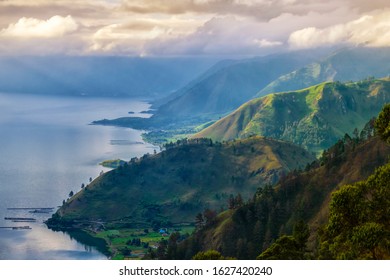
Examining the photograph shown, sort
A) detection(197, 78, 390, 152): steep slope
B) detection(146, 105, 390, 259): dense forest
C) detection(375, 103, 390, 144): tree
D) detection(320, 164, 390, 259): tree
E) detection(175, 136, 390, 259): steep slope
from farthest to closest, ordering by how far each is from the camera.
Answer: detection(197, 78, 390, 152): steep slope < detection(175, 136, 390, 259): steep slope < detection(146, 105, 390, 259): dense forest < detection(375, 103, 390, 144): tree < detection(320, 164, 390, 259): tree

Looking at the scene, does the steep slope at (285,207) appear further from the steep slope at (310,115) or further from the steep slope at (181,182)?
the steep slope at (310,115)

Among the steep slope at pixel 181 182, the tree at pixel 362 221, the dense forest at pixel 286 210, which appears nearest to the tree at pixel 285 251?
the tree at pixel 362 221

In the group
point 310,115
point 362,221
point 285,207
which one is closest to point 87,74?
point 310,115

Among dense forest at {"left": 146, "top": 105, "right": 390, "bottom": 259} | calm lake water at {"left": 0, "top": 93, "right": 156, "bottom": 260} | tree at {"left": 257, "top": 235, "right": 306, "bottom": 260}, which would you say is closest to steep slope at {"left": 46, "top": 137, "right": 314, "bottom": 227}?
calm lake water at {"left": 0, "top": 93, "right": 156, "bottom": 260}

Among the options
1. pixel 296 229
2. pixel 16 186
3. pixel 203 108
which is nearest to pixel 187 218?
pixel 16 186

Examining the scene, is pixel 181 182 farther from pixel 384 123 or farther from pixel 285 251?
pixel 384 123

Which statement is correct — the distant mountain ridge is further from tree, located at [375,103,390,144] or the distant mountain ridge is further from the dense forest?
tree, located at [375,103,390,144]
